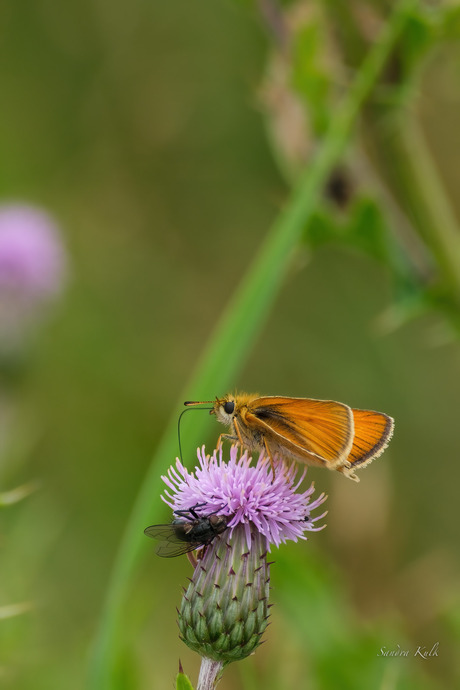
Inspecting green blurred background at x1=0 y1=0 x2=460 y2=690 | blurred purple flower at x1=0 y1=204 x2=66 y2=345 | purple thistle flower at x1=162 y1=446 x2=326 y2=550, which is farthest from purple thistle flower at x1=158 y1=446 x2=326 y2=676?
green blurred background at x1=0 y1=0 x2=460 y2=690

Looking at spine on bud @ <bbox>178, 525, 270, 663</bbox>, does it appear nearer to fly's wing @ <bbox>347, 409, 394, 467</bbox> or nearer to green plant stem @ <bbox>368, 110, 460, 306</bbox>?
fly's wing @ <bbox>347, 409, 394, 467</bbox>

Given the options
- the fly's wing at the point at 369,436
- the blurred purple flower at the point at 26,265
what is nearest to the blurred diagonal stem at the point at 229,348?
the fly's wing at the point at 369,436

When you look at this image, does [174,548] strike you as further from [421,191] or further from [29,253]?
[29,253]

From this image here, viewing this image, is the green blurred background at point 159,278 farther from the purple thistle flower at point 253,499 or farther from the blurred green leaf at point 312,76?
the purple thistle flower at point 253,499

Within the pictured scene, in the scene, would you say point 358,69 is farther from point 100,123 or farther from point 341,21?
point 100,123

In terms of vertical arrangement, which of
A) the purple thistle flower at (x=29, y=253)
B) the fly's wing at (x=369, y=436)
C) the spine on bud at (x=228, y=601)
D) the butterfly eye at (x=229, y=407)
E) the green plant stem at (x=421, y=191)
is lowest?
the spine on bud at (x=228, y=601)

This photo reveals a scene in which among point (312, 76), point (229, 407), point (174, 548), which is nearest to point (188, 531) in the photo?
point (174, 548)
